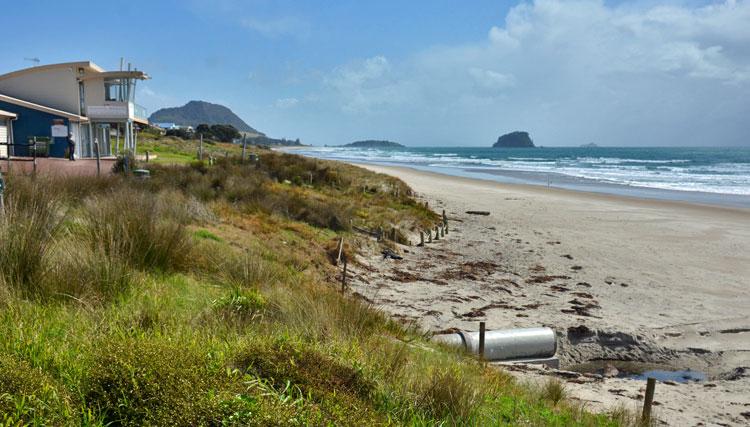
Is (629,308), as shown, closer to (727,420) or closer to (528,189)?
(727,420)

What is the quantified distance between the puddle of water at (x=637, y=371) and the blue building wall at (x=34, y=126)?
93.3 feet

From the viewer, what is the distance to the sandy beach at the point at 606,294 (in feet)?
25.8

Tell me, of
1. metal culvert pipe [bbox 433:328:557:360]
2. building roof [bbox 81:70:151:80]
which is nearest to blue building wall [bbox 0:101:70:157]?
building roof [bbox 81:70:151:80]

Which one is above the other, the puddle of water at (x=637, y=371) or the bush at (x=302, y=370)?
the bush at (x=302, y=370)

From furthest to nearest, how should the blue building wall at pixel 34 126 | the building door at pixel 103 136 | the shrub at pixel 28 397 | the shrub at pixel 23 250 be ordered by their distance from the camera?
1. the building door at pixel 103 136
2. the blue building wall at pixel 34 126
3. the shrub at pixel 23 250
4. the shrub at pixel 28 397

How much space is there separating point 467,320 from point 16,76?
104 ft

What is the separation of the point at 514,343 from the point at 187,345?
5723 millimetres

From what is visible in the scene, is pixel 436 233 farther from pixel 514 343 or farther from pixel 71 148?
pixel 71 148

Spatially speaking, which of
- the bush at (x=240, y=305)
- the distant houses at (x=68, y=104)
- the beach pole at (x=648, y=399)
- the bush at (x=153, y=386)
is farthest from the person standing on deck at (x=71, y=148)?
the beach pole at (x=648, y=399)

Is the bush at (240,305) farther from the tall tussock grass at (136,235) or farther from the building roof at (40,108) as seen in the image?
the building roof at (40,108)

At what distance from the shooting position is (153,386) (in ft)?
10.8

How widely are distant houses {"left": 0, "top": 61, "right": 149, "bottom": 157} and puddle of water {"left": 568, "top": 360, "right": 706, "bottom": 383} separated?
90.2 feet

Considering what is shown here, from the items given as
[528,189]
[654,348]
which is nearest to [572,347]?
[654,348]

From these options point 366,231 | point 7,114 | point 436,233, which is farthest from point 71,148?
point 436,233
